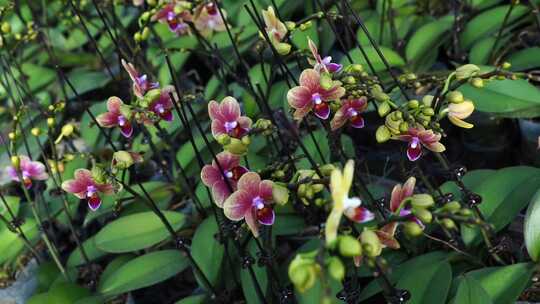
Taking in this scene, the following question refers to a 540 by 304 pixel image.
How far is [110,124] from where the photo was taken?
3.59ft

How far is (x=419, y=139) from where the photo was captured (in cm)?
92

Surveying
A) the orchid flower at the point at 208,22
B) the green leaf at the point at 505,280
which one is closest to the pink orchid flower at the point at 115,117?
the orchid flower at the point at 208,22

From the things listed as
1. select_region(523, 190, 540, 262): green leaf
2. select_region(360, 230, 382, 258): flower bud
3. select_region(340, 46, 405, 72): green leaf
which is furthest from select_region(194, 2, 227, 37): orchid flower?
select_region(360, 230, 382, 258): flower bud

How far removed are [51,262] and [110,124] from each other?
511 millimetres

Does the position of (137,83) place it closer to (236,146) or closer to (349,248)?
(236,146)

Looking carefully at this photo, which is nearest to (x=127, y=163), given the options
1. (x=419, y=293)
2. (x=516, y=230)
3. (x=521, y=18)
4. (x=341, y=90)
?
(x=341, y=90)

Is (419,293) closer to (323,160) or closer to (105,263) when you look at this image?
(323,160)

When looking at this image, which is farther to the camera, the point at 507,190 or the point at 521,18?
the point at 521,18

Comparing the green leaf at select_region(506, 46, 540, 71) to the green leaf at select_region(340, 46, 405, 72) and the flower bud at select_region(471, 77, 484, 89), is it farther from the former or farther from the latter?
the flower bud at select_region(471, 77, 484, 89)

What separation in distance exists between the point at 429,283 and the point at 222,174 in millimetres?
377

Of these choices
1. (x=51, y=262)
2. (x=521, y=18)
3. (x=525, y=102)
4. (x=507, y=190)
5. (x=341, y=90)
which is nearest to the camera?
(x=341, y=90)

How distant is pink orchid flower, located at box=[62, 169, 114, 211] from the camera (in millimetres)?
1037

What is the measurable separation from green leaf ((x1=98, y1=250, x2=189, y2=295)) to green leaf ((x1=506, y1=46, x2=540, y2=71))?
834mm

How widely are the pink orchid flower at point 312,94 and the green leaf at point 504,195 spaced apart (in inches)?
15.0
